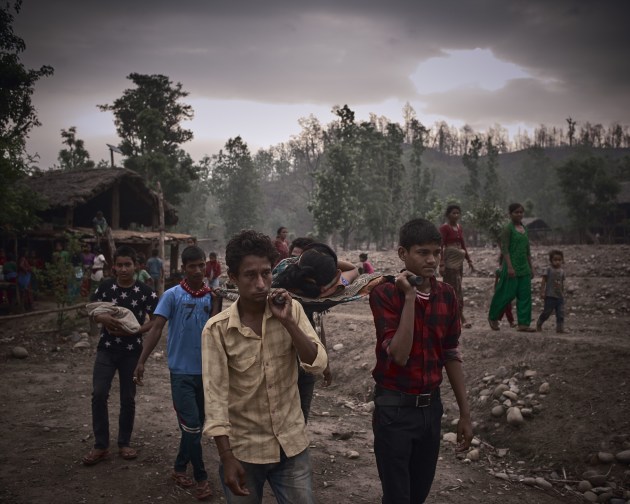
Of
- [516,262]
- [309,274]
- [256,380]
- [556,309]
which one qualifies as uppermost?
[309,274]

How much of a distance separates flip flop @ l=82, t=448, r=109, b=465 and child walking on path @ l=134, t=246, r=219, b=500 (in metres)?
0.86

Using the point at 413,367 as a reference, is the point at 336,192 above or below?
above

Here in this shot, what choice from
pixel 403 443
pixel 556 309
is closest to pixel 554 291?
pixel 556 309

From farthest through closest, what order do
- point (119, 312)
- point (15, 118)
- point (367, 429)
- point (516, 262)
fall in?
point (15, 118), point (516, 262), point (367, 429), point (119, 312)

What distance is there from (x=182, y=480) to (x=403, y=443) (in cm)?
245

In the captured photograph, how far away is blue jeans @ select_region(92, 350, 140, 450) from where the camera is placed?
4065 mm

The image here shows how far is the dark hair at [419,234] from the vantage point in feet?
7.75

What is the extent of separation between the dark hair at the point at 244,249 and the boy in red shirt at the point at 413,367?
0.63 meters

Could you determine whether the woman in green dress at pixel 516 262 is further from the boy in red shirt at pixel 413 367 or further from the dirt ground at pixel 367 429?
the boy in red shirt at pixel 413 367

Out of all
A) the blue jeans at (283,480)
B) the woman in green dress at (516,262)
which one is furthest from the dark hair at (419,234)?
the woman in green dress at (516,262)

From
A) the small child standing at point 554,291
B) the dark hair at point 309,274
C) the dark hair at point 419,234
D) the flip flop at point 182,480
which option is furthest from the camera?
the small child standing at point 554,291

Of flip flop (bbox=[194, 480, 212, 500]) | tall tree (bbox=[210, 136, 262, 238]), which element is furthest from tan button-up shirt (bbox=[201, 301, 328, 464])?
tall tree (bbox=[210, 136, 262, 238])

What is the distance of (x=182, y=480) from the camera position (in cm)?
385

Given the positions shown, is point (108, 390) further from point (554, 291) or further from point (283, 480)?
point (554, 291)
